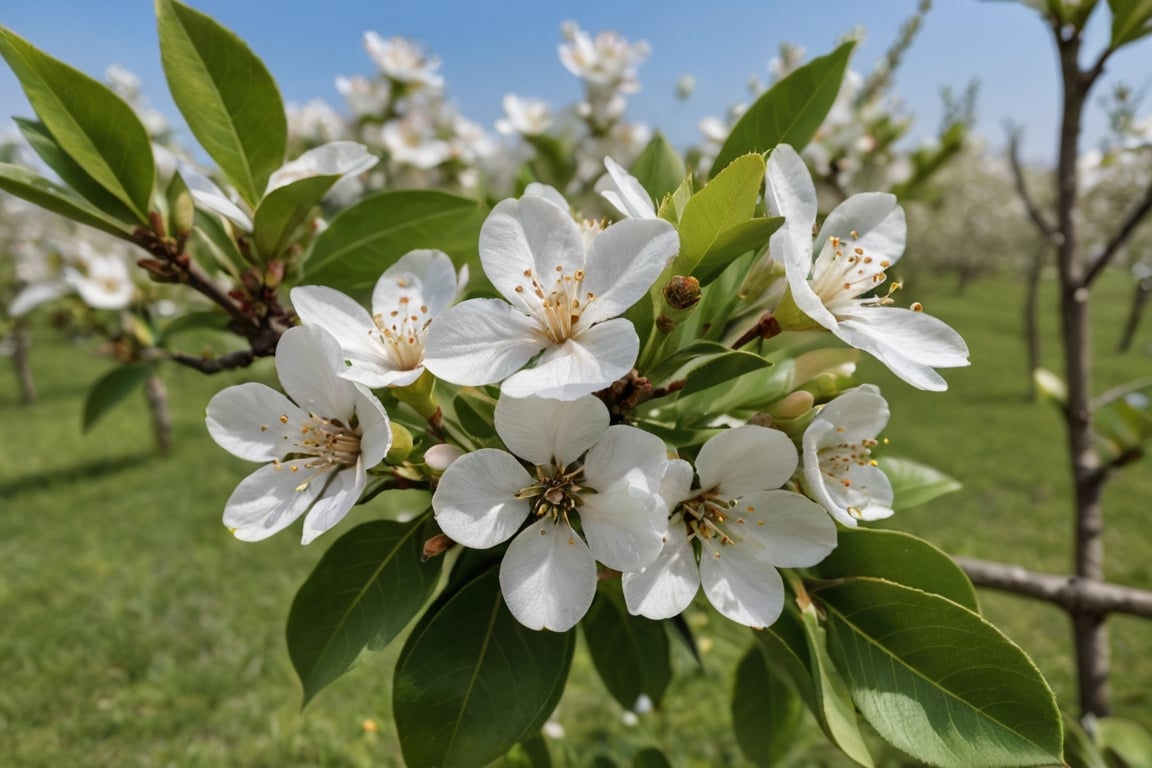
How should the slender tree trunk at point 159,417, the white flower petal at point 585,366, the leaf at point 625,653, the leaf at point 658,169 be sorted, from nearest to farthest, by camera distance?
the white flower petal at point 585,366 < the leaf at point 658,169 < the leaf at point 625,653 < the slender tree trunk at point 159,417

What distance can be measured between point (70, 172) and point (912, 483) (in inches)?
63.0

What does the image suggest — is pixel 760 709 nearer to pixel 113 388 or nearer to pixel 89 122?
pixel 89 122

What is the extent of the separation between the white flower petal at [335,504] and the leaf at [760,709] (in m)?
1.11

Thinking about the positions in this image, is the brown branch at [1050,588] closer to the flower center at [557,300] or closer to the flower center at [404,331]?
the flower center at [557,300]

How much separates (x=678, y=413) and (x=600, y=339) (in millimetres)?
225

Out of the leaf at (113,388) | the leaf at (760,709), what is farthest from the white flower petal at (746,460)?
the leaf at (113,388)

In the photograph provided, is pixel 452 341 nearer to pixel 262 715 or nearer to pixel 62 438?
pixel 262 715

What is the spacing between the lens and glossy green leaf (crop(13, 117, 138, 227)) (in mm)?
1088

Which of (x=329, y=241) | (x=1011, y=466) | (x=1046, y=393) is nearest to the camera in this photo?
(x=329, y=241)

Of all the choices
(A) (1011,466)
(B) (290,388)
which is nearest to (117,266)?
(B) (290,388)

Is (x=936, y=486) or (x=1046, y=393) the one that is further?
(x=1046, y=393)

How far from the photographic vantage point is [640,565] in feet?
2.51

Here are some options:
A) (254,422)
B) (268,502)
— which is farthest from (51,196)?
(268,502)

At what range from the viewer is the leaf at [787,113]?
3.54 ft
